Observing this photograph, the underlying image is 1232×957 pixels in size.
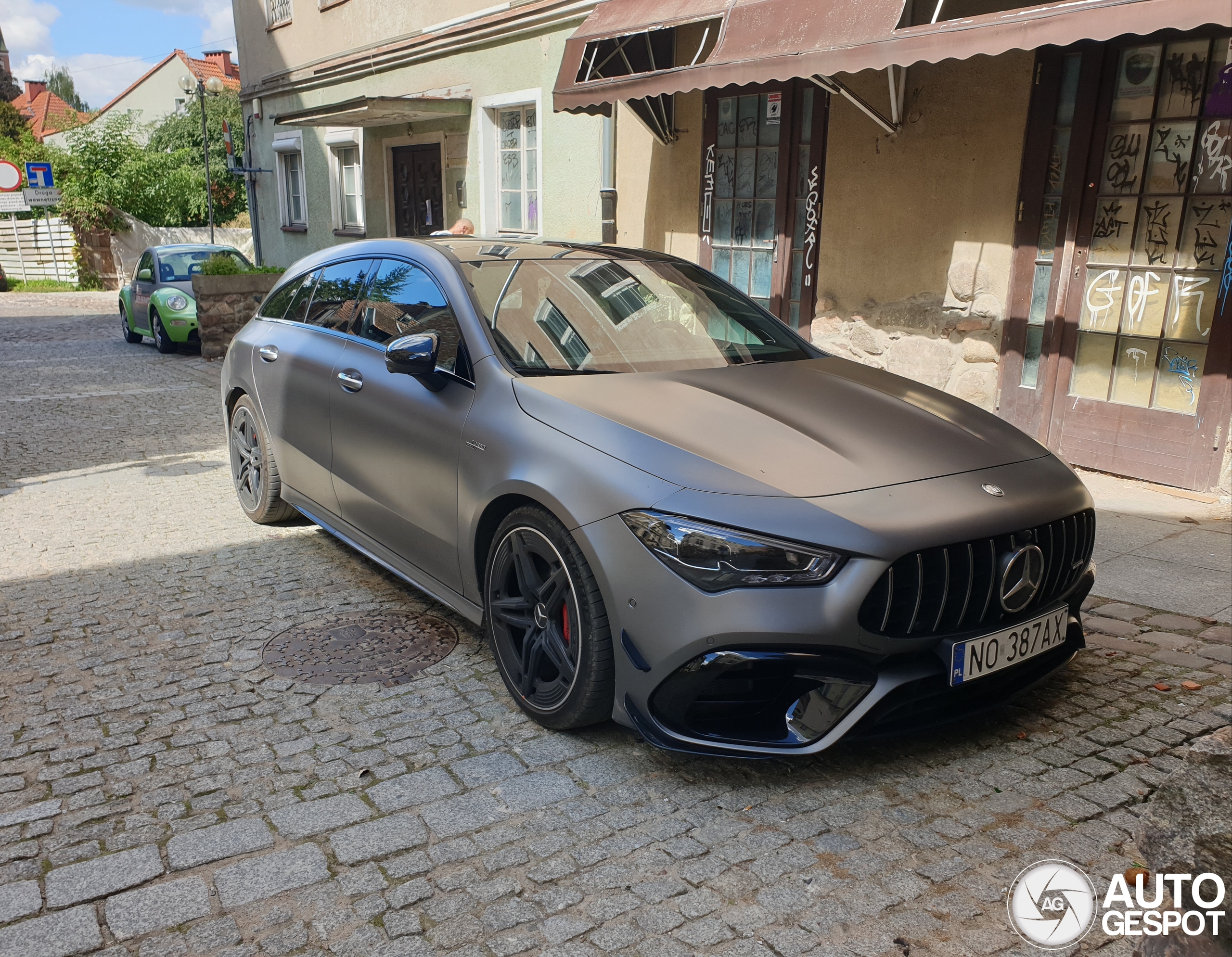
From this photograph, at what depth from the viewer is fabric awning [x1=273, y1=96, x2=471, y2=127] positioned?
1288 cm

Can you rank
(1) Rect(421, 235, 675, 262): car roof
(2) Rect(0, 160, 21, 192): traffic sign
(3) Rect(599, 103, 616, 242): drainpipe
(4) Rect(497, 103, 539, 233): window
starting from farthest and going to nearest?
(2) Rect(0, 160, 21, 192): traffic sign, (4) Rect(497, 103, 539, 233): window, (3) Rect(599, 103, 616, 242): drainpipe, (1) Rect(421, 235, 675, 262): car roof

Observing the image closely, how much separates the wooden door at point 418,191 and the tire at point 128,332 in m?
4.25

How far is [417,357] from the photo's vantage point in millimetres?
3635

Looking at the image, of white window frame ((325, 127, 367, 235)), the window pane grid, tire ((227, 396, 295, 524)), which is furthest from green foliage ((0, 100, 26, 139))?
the window pane grid

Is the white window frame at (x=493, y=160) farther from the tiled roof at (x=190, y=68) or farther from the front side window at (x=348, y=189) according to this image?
the tiled roof at (x=190, y=68)

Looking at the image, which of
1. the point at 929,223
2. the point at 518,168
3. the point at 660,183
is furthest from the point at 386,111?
the point at 929,223

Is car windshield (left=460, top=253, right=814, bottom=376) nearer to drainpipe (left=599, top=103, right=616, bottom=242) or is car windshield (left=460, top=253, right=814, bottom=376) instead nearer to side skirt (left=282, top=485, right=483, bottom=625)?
side skirt (left=282, top=485, right=483, bottom=625)

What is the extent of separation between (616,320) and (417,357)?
31.3 inches

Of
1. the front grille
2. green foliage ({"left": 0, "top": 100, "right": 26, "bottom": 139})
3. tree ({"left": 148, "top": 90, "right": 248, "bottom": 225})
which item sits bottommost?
the front grille

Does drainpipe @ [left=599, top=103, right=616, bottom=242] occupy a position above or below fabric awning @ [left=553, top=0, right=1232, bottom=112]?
below

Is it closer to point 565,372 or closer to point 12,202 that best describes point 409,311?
point 565,372

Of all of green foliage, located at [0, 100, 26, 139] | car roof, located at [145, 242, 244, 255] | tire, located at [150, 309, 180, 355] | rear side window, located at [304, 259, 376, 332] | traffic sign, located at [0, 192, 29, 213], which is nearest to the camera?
rear side window, located at [304, 259, 376, 332]

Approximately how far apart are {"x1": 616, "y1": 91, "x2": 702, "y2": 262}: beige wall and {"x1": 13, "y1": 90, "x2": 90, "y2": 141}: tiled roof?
188 feet

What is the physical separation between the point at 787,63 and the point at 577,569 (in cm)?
536
